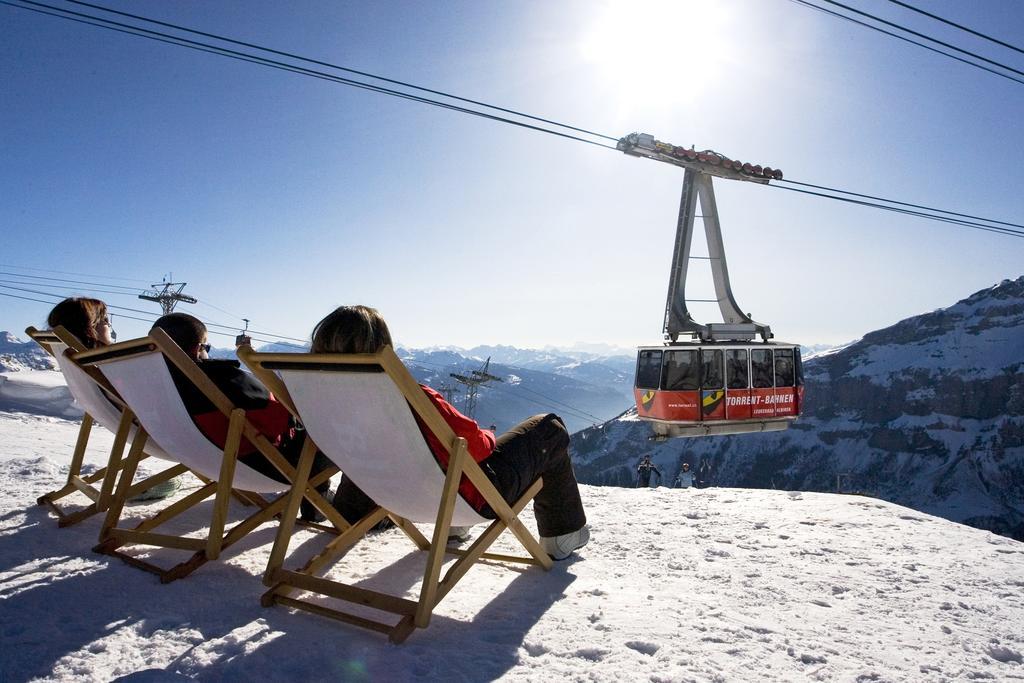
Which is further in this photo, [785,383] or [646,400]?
[646,400]

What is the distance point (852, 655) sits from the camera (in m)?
2.14

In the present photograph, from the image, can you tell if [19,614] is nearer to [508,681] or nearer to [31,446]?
[508,681]

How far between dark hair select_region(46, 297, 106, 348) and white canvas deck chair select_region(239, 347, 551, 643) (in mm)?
2201

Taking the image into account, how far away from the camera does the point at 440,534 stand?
86.0 inches

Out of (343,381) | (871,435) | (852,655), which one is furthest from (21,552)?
(871,435)

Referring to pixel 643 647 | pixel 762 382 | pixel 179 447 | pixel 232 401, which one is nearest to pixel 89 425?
pixel 179 447

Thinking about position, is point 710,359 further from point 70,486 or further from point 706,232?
point 70,486

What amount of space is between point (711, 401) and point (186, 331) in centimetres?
1198

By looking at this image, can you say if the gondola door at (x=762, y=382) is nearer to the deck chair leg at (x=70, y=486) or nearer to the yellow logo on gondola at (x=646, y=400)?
the yellow logo on gondola at (x=646, y=400)

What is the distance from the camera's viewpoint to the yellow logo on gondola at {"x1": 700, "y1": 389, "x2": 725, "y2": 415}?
13.3 meters

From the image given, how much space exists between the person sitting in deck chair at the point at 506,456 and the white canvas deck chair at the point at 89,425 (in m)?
1.23

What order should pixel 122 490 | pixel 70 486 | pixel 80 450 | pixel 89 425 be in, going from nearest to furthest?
pixel 122 490, pixel 70 486, pixel 80 450, pixel 89 425

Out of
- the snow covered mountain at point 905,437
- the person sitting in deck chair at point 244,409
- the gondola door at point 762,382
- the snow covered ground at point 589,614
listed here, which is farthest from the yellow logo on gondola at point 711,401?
the snow covered mountain at point 905,437

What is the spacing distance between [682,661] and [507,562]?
4.20 feet
